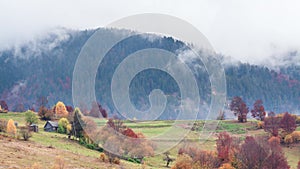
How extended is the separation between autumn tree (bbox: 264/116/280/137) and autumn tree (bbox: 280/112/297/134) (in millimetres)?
1454

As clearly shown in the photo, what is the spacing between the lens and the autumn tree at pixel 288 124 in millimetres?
94200

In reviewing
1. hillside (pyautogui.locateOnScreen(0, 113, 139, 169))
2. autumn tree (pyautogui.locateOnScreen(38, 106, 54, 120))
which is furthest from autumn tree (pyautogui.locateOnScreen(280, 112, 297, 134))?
autumn tree (pyautogui.locateOnScreen(38, 106, 54, 120))

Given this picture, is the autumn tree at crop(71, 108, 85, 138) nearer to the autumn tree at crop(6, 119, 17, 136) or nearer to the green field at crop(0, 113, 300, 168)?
the green field at crop(0, 113, 300, 168)

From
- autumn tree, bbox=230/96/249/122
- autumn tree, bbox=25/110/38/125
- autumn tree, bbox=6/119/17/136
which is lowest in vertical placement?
autumn tree, bbox=6/119/17/136

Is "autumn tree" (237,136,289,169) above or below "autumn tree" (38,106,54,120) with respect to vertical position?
below

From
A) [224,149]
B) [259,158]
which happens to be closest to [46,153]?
[224,149]

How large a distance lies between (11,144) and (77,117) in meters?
20.6

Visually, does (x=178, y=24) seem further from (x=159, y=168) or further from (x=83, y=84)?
(x=159, y=168)

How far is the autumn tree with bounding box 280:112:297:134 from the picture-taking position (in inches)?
3709

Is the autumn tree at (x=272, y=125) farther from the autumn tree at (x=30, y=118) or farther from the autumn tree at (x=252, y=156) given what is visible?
the autumn tree at (x=30, y=118)

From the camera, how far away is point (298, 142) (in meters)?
88.4

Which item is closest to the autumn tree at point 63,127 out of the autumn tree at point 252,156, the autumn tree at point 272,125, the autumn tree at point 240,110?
the autumn tree at point 252,156

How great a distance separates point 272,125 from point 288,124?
481 cm

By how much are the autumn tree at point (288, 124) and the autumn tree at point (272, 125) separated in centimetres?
145
